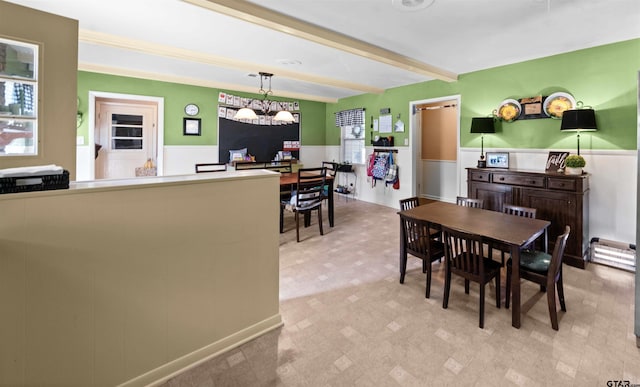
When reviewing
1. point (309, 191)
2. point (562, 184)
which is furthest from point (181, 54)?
point (562, 184)

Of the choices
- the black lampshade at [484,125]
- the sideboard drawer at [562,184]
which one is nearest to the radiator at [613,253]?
the sideboard drawer at [562,184]

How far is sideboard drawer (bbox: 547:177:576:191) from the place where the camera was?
319 cm

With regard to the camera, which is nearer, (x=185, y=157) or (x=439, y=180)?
(x=185, y=157)

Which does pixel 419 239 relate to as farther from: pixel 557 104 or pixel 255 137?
pixel 255 137

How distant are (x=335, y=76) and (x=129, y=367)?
187 inches

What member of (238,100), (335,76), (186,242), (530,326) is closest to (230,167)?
(238,100)

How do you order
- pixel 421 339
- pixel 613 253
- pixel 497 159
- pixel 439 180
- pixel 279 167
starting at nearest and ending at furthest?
pixel 421 339
pixel 613 253
pixel 497 159
pixel 279 167
pixel 439 180

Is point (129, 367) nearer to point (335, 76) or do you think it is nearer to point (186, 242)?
point (186, 242)

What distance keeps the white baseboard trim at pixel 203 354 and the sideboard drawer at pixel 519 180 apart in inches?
129

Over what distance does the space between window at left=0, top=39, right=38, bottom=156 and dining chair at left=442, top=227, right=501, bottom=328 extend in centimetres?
292

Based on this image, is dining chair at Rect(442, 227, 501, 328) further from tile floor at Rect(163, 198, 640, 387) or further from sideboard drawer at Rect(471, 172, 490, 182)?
sideboard drawer at Rect(471, 172, 490, 182)

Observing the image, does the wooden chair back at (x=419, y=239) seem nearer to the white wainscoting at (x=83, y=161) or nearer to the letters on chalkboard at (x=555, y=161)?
the letters on chalkboard at (x=555, y=161)

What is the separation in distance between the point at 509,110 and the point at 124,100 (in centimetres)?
643

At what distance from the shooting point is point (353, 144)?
7.26 m
